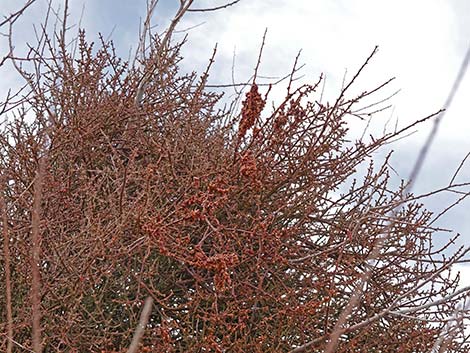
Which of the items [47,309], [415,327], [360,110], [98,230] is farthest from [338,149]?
[47,309]

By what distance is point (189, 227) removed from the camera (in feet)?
14.2

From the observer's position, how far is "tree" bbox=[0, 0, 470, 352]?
12.5 feet

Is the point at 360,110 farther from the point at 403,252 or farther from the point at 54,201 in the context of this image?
the point at 54,201

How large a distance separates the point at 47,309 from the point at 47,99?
1820mm

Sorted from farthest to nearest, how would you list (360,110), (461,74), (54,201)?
1. (360,110)
2. (54,201)
3. (461,74)

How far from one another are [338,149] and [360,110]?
0.31m

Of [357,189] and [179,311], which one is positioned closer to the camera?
[179,311]

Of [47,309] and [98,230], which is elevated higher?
[98,230]

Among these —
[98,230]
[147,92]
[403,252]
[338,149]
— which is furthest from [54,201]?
[403,252]

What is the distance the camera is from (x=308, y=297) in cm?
445

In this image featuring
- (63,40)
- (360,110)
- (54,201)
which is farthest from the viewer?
(63,40)

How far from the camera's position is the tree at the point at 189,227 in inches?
150

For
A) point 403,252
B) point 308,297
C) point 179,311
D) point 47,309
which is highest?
point 403,252

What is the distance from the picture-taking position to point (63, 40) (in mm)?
5359
